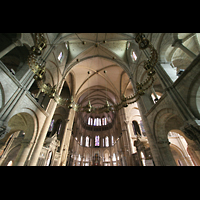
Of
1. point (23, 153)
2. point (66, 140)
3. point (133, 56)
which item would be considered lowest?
point (23, 153)

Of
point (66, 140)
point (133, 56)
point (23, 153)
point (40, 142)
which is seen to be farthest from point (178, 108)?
point (66, 140)

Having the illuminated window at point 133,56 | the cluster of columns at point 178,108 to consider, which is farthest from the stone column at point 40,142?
the illuminated window at point 133,56

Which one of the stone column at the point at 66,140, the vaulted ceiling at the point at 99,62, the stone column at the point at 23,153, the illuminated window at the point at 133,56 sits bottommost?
the stone column at the point at 23,153

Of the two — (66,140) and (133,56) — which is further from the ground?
(133,56)

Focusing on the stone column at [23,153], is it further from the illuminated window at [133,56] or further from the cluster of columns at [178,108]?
the illuminated window at [133,56]

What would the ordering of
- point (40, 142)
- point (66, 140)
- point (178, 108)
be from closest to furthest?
point (178, 108), point (40, 142), point (66, 140)

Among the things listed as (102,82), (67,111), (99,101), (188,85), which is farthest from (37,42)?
(99,101)

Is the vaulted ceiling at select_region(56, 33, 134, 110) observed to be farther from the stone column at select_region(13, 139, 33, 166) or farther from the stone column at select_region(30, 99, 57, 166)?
the stone column at select_region(13, 139, 33, 166)

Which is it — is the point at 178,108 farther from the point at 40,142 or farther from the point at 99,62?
the point at 99,62

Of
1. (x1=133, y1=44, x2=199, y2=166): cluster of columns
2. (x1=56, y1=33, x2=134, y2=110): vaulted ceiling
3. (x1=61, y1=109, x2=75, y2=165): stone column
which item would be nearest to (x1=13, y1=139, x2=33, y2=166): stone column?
(x1=61, y1=109, x2=75, y2=165): stone column

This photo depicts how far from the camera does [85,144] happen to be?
76.3 ft

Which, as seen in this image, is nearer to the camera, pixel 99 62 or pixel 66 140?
pixel 66 140
